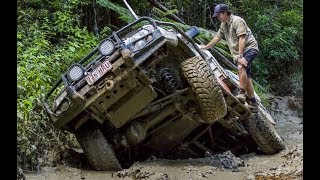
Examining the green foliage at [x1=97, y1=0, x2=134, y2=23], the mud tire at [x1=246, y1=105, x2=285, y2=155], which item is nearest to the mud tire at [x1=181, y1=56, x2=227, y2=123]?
the mud tire at [x1=246, y1=105, x2=285, y2=155]

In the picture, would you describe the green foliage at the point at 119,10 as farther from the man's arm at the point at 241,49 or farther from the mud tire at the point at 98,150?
the mud tire at the point at 98,150

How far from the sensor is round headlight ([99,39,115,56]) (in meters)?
5.36

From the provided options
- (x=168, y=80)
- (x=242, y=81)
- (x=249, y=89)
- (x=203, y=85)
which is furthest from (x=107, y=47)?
(x=249, y=89)

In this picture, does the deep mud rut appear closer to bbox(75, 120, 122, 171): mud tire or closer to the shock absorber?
bbox(75, 120, 122, 171): mud tire

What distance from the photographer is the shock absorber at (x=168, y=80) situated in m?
5.80

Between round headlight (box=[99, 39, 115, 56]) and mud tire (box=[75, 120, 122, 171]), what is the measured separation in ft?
3.50

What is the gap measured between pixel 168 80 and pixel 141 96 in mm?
483

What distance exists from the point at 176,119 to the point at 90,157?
121 centimetres

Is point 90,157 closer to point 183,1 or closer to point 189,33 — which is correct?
point 189,33

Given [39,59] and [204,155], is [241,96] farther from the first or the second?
[39,59]

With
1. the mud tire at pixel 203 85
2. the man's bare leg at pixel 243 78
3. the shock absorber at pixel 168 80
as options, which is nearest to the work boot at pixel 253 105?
the man's bare leg at pixel 243 78

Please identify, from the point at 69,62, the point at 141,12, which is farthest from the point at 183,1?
the point at 69,62

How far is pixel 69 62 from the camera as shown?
8.13 m

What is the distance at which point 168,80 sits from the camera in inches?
229
